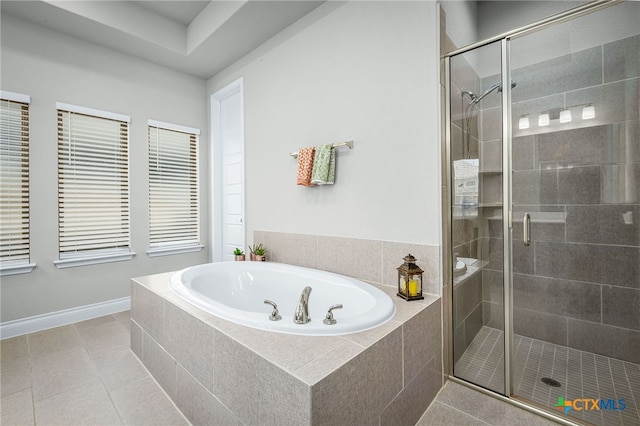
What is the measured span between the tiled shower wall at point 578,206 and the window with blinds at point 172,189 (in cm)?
312

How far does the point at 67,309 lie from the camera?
8.80 feet

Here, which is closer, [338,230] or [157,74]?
[338,230]

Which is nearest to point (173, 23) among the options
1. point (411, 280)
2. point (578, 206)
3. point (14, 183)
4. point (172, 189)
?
point (172, 189)

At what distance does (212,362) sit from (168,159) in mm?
2724

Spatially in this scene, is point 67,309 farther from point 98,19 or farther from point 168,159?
point 98,19

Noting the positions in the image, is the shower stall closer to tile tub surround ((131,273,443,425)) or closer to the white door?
tile tub surround ((131,273,443,425))

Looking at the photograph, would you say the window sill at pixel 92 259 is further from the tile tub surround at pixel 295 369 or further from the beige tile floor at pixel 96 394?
the tile tub surround at pixel 295 369

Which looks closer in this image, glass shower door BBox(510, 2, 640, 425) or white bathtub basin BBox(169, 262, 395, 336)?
A: white bathtub basin BBox(169, 262, 395, 336)

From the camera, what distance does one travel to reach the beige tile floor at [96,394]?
150cm

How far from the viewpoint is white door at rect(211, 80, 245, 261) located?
133 inches

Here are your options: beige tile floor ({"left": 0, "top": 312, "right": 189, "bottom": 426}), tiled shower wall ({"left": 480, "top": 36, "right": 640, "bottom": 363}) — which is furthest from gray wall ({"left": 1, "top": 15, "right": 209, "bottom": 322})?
tiled shower wall ({"left": 480, "top": 36, "right": 640, "bottom": 363})

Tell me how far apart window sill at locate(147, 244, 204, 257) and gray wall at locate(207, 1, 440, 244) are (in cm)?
111

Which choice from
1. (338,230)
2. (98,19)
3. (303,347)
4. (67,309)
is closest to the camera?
(303,347)

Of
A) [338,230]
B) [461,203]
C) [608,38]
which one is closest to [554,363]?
[461,203]
